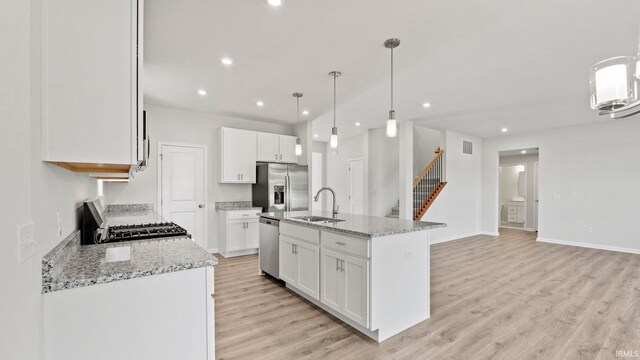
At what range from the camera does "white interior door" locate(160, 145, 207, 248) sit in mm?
4879

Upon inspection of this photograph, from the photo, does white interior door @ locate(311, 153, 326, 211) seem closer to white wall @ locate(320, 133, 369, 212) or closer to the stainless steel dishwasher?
white wall @ locate(320, 133, 369, 212)

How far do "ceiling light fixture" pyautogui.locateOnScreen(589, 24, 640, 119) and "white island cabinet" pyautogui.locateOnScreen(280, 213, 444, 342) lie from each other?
5.03 ft

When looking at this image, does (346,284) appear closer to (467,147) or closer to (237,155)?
(237,155)

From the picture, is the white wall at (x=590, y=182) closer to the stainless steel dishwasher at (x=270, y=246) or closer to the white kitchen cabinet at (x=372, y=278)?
the white kitchen cabinet at (x=372, y=278)

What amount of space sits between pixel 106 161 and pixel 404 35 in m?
2.47

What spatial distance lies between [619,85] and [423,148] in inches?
316

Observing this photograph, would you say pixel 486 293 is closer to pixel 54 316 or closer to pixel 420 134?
pixel 54 316

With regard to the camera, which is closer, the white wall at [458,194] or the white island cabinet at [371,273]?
the white island cabinet at [371,273]

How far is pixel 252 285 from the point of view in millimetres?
3658

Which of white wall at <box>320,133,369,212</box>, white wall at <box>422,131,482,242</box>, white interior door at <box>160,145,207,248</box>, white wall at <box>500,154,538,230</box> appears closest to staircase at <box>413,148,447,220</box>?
white wall at <box>422,131,482,242</box>

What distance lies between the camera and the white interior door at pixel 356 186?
762cm

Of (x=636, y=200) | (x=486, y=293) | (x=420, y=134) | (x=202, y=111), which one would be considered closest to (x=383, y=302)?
(x=486, y=293)

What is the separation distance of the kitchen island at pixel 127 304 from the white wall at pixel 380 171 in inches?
230

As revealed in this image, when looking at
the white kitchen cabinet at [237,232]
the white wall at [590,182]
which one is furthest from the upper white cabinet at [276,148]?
the white wall at [590,182]
